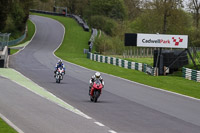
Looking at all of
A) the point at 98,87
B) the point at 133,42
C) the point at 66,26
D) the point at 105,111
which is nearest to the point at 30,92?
the point at 98,87

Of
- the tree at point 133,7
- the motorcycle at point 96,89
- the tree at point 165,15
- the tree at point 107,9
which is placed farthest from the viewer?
the tree at point 133,7

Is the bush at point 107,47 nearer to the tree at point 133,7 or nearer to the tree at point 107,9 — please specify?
the tree at point 107,9

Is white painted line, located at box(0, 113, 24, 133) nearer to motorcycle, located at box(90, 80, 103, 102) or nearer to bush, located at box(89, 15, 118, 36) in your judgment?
motorcycle, located at box(90, 80, 103, 102)

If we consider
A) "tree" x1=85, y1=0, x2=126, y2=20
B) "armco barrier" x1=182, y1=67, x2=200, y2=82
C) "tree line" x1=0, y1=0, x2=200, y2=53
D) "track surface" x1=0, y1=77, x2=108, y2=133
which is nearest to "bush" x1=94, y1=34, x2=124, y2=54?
"tree line" x1=0, y1=0, x2=200, y2=53

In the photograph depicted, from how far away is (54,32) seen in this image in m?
87.4

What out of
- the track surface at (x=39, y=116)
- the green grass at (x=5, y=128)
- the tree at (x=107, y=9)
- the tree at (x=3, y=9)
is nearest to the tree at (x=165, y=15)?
the tree at (x=107, y=9)

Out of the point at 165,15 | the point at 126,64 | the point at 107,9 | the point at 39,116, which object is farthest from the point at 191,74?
the point at 107,9

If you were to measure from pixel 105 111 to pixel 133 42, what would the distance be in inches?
842

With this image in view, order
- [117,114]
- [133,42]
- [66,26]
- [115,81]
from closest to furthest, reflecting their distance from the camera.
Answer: [117,114]
[115,81]
[133,42]
[66,26]

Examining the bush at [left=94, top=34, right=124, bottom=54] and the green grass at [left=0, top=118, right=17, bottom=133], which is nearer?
the green grass at [left=0, top=118, right=17, bottom=133]

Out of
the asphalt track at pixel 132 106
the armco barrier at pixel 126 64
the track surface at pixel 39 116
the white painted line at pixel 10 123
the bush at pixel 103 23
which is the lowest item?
the armco barrier at pixel 126 64

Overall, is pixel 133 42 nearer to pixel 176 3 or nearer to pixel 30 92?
pixel 30 92

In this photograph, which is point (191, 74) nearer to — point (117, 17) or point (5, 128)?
point (5, 128)

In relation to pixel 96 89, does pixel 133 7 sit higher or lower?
higher
